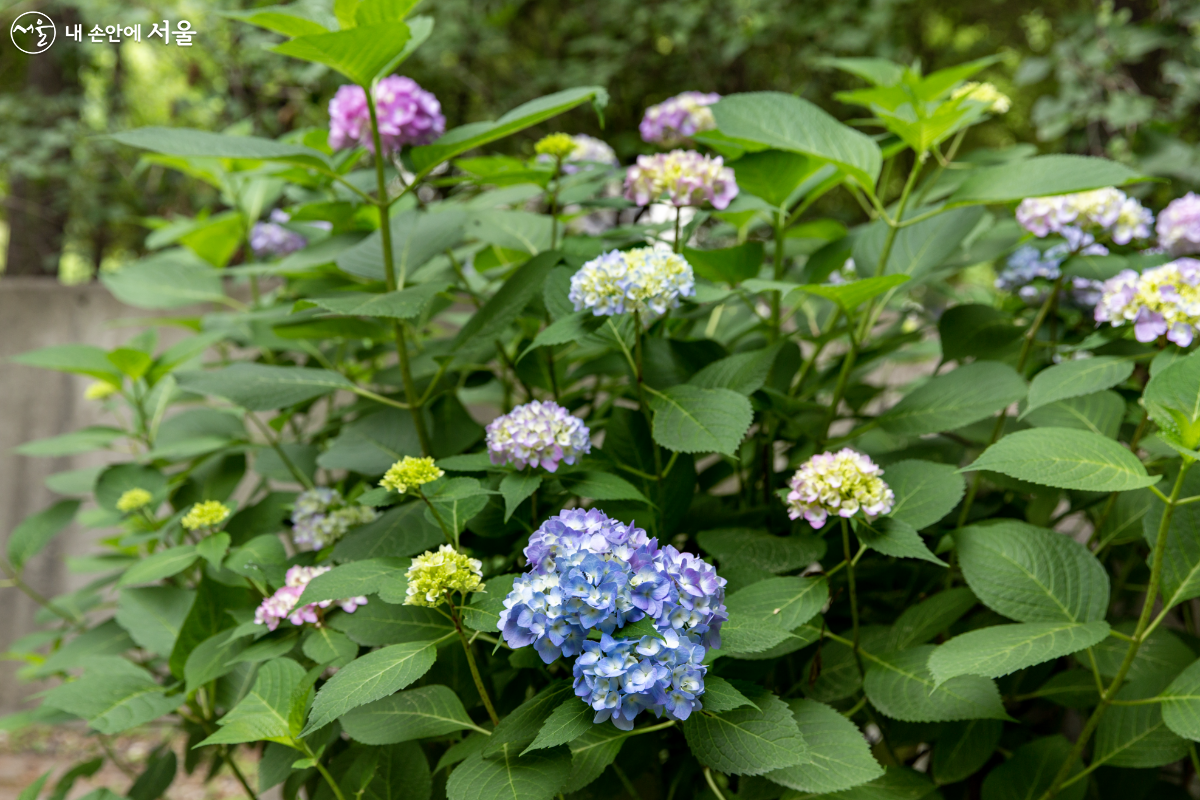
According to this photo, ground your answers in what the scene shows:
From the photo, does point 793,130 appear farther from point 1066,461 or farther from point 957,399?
point 1066,461

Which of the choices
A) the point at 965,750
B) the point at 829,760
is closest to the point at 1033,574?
the point at 965,750

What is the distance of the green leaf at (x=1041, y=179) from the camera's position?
2.93 feet

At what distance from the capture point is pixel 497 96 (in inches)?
127

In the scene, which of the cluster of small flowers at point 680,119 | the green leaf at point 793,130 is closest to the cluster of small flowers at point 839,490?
the green leaf at point 793,130

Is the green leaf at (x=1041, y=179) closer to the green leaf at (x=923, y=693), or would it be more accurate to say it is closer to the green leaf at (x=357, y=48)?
the green leaf at (x=923, y=693)

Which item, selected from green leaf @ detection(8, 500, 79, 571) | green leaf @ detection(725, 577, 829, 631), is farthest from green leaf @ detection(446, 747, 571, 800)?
green leaf @ detection(8, 500, 79, 571)

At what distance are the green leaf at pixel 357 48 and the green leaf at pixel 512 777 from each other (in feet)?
2.24

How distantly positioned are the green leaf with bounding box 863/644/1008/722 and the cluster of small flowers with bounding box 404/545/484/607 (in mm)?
431

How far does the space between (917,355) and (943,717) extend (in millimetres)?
762

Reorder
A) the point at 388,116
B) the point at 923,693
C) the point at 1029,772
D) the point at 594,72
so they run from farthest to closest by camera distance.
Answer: the point at 594,72 < the point at 388,116 < the point at 1029,772 < the point at 923,693

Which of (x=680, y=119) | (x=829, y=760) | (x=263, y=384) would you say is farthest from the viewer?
(x=680, y=119)

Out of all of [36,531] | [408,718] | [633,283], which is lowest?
[36,531]

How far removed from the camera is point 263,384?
103cm

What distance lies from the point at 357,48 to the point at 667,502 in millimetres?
583
